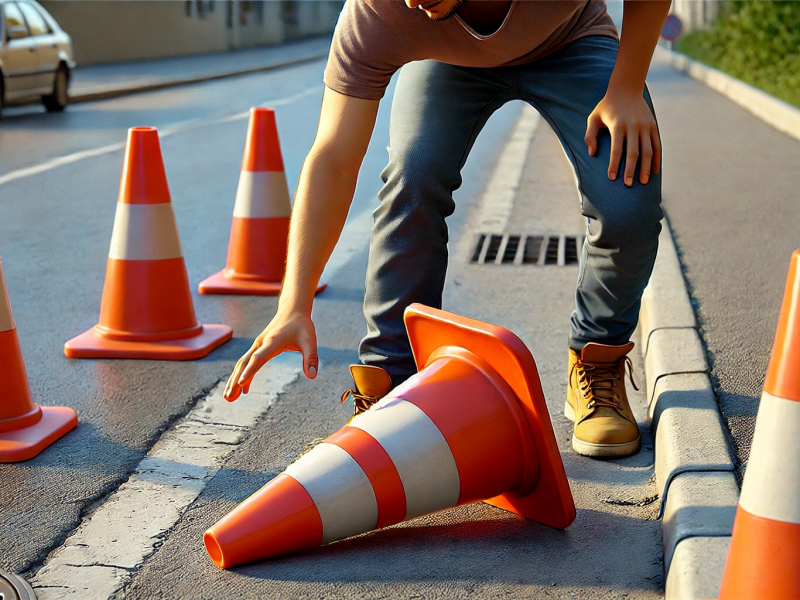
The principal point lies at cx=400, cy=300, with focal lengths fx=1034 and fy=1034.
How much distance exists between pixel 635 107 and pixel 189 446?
1646mm

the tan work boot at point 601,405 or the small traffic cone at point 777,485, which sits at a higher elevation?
the small traffic cone at point 777,485

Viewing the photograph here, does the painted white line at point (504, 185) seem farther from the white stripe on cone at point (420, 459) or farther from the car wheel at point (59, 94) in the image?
the car wheel at point (59, 94)

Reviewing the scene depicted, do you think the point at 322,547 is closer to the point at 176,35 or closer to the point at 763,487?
the point at 763,487

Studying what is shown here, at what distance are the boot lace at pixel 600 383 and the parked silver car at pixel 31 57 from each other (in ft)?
39.0

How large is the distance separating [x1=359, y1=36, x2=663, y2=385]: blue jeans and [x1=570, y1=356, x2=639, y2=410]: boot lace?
0.08 meters

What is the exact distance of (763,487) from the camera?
1.88 metres

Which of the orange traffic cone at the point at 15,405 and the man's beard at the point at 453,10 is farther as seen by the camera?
the orange traffic cone at the point at 15,405

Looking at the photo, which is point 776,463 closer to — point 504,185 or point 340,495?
point 340,495

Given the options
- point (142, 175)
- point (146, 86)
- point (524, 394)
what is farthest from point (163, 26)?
point (524, 394)

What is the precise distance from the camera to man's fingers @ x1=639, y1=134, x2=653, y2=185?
287cm

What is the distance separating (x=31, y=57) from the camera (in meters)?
13.8

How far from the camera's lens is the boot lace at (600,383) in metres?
3.10

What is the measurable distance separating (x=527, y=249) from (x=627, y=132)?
2968 millimetres

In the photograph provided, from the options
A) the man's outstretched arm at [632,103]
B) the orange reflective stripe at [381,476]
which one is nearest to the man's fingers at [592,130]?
the man's outstretched arm at [632,103]
